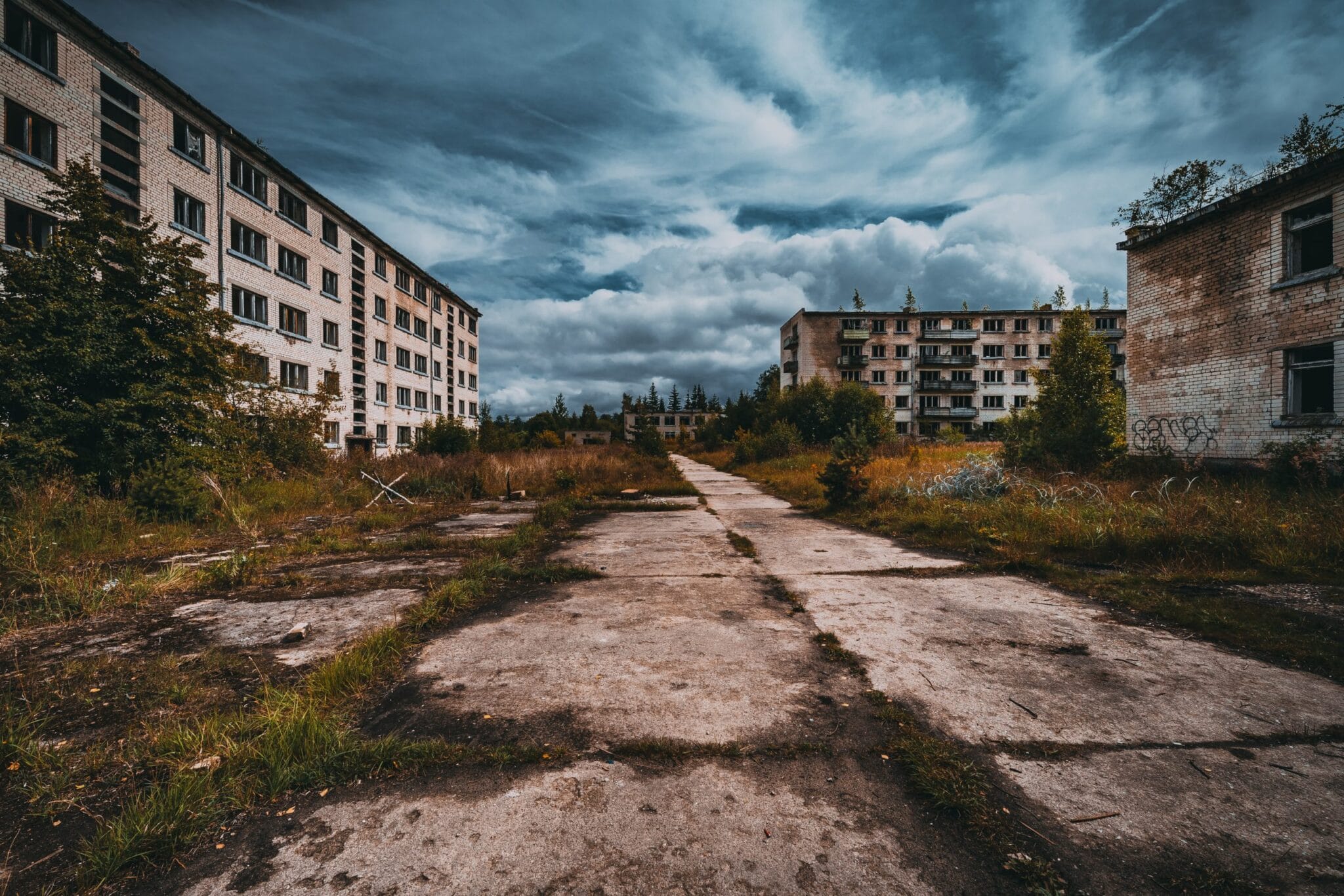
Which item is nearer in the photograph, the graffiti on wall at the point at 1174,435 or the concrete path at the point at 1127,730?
the concrete path at the point at 1127,730

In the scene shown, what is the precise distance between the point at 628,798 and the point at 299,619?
347 cm

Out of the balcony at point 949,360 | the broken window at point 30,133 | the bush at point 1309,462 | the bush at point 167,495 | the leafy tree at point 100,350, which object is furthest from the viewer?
the balcony at point 949,360

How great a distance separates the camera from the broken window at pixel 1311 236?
10422 mm

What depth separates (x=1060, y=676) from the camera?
3.11 m

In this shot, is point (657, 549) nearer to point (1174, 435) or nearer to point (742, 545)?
point (742, 545)

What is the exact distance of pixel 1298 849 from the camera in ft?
5.70

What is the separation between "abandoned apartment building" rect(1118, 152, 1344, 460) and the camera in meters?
10.4

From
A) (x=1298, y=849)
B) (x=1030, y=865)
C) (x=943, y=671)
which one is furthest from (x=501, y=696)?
(x=1298, y=849)

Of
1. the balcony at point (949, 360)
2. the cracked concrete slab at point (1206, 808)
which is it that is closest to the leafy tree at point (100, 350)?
the cracked concrete slab at point (1206, 808)

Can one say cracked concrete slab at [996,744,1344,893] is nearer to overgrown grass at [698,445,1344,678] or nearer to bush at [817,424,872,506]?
overgrown grass at [698,445,1344,678]

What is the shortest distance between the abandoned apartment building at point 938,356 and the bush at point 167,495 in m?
41.6

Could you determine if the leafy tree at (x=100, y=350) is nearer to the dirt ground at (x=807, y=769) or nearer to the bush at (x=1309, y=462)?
the dirt ground at (x=807, y=769)

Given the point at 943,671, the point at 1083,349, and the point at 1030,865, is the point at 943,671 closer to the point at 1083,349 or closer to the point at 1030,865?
the point at 1030,865

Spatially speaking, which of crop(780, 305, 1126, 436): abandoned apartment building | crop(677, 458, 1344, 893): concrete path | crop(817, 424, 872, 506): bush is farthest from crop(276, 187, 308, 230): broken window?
crop(780, 305, 1126, 436): abandoned apartment building
